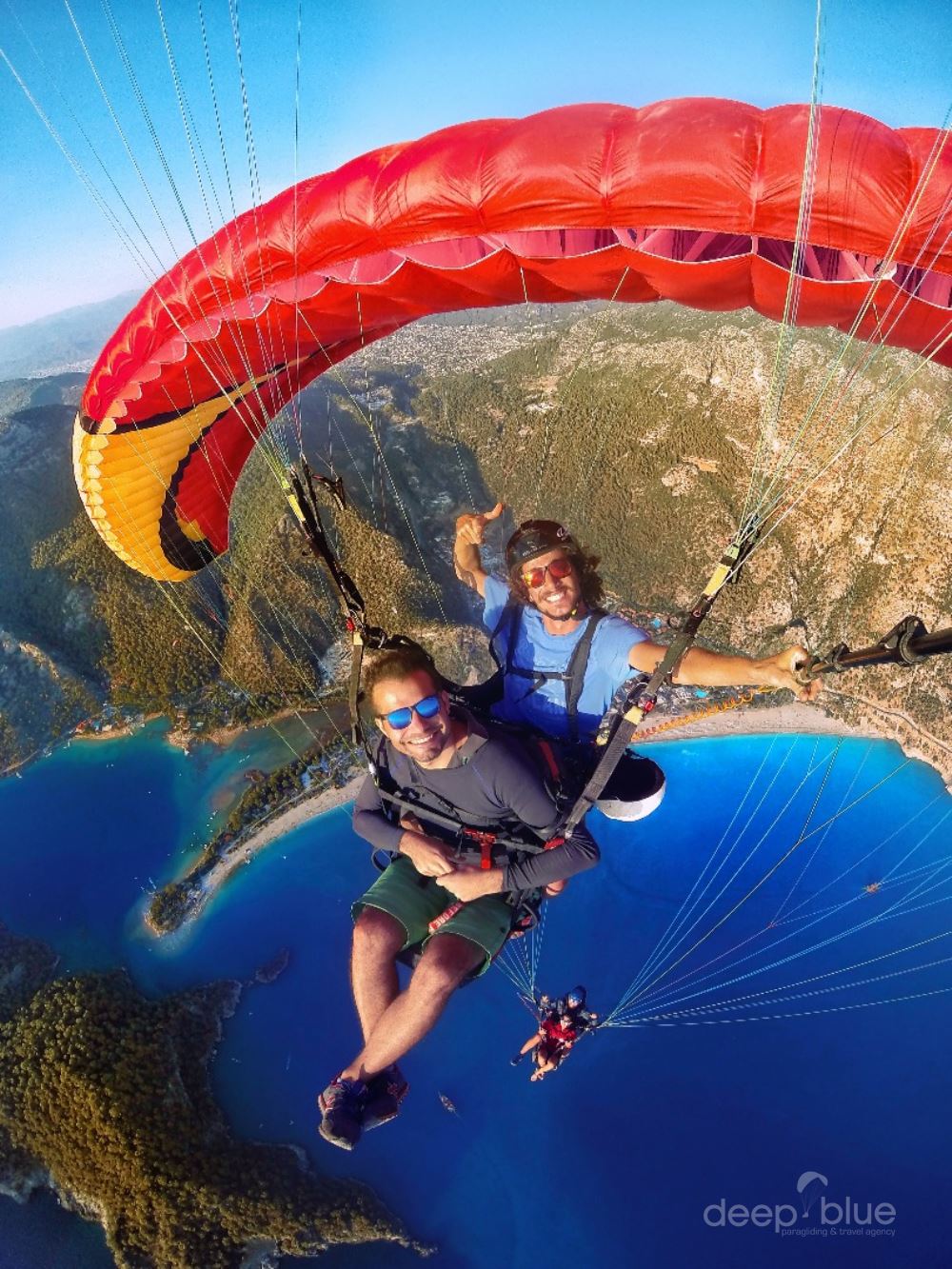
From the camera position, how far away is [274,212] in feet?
14.1

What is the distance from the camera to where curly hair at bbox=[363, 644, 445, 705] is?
296cm

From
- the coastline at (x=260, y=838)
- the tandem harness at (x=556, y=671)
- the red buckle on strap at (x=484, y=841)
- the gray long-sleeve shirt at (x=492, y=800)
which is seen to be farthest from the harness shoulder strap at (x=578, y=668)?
the coastline at (x=260, y=838)

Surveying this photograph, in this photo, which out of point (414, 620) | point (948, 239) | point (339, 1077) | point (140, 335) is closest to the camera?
point (948, 239)

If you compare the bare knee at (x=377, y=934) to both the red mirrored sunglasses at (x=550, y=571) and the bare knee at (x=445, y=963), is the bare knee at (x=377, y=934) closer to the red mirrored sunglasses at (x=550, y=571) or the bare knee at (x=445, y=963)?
the bare knee at (x=445, y=963)

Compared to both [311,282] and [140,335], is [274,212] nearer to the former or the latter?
[311,282]

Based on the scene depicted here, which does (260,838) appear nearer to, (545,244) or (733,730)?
(733,730)

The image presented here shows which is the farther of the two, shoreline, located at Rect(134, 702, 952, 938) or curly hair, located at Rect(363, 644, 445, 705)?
shoreline, located at Rect(134, 702, 952, 938)

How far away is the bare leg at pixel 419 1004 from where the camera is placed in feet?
10.7

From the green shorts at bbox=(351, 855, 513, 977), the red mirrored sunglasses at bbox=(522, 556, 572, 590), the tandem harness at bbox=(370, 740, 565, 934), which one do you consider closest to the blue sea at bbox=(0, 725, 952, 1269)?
the green shorts at bbox=(351, 855, 513, 977)

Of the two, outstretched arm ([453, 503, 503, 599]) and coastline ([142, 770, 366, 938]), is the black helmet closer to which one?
outstretched arm ([453, 503, 503, 599])

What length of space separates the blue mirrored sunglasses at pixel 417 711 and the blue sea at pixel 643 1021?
8.76 meters

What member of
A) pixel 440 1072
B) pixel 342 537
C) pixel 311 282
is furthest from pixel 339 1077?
pixel 342 537

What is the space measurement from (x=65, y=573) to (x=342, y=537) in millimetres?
11238

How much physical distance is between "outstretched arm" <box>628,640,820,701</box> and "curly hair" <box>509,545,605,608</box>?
617 mm
